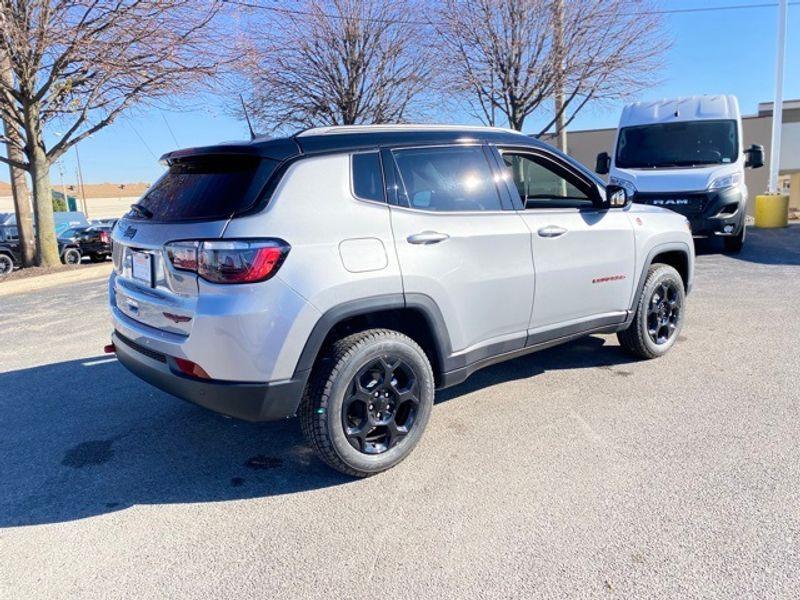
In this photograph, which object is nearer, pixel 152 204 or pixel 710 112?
pixel 152 204

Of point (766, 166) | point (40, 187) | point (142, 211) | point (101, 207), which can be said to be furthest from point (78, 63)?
point (101, 207)

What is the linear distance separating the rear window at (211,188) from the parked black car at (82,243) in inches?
687

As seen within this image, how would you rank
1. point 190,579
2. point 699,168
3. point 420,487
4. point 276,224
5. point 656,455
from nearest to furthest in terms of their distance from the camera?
point 190,579 < point 276,224 < point 420,487 < point 656,455 < point 699,168

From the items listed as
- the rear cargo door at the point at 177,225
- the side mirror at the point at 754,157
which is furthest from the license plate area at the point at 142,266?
the side mirror at the point at 754,157

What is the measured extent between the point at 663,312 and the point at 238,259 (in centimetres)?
375

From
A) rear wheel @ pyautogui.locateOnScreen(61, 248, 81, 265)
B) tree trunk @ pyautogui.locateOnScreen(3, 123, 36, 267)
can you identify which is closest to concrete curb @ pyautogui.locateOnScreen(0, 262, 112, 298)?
tree trunk @ pyautogui.locateOnScreen(3, 123, 36, 267)

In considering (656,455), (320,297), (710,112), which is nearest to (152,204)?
(320,297)

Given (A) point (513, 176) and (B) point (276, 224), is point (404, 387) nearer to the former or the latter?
(B) point (276, 224)

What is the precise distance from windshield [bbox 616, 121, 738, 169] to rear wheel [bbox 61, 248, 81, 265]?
16480 mm

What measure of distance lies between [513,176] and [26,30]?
10612mm

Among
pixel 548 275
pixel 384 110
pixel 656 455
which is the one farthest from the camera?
pixel 384 110

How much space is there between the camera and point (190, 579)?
244cm

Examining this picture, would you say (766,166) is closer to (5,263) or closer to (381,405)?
(381,405)

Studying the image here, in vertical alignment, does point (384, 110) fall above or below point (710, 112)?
above
